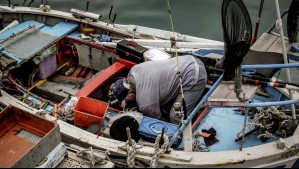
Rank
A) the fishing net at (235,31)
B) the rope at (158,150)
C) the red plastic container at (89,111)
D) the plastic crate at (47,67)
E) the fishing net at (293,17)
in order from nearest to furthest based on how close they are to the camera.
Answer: the fishing net at (235,31), the rope at (158,150), the fishing net at (293,17), the red plastic container at (89,111), the plastic crate at (47,67)

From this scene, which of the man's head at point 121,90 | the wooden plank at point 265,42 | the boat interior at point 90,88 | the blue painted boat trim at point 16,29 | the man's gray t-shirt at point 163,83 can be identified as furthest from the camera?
the blue painted boat trim at point 16,29

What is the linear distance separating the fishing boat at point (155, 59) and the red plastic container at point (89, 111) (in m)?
0.02

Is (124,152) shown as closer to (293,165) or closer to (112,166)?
(112,166)

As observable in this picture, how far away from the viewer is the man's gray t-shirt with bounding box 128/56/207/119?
639cm

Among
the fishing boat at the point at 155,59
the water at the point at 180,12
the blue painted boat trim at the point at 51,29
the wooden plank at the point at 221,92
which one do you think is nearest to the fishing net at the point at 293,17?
the fishing boat at the point at 155,59

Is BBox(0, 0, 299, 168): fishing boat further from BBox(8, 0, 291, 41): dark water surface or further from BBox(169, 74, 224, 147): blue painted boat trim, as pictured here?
BBox(8, 0, 291, 41): dark water surface

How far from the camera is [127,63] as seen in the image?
7535mm

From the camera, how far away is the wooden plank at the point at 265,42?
21.4 ft

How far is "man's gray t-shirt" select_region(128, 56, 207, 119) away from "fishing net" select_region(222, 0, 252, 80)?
1686mm

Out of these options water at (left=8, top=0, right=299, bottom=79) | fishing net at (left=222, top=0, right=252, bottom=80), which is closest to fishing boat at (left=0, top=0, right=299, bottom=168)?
fishing net at (left=222, top=0, right=252, bottom=80)

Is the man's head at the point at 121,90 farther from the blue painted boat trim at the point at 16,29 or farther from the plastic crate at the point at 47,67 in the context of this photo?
the blue painted boat trim at the point at 16,29

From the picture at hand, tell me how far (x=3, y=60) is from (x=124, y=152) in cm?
314

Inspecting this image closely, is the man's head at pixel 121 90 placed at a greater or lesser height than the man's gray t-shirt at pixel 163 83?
lesser

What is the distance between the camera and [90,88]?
702cm
